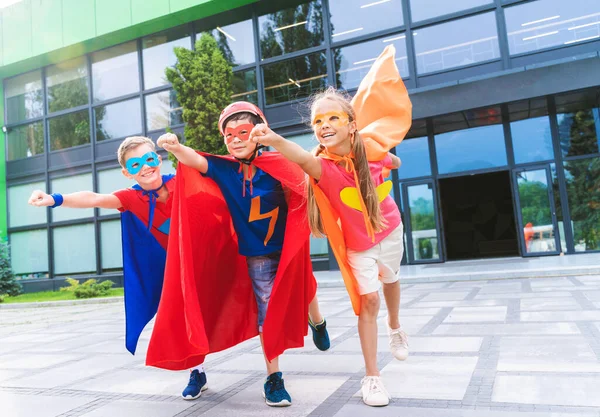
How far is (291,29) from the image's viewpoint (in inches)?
650

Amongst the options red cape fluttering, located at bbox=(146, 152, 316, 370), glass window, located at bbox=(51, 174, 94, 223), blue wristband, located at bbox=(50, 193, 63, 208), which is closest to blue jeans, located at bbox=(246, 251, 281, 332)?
red cape fluttering, located at bbox=(146, 152, 316, 370)

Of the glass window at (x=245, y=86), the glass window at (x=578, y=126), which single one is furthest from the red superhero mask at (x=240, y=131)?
the glass window at (x=245, y=86)

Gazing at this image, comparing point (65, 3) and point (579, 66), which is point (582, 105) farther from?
point (65, 3)

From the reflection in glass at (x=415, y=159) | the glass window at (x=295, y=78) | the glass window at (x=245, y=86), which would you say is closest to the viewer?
the reflection in glass at (x=415, y=159)

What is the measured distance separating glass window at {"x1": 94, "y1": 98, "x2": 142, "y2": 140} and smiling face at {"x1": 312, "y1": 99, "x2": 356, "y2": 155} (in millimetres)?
16573

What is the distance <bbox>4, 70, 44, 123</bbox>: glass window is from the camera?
20891 millimetres

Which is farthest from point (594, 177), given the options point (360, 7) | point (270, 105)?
point (270, 105)

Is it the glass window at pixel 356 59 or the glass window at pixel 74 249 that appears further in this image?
the glass window at pixel 74 249

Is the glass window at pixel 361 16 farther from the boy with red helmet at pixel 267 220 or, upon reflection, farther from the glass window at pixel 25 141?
the boy with red helmet at pixel 267 220

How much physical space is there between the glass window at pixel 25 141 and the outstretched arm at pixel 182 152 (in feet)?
65.5

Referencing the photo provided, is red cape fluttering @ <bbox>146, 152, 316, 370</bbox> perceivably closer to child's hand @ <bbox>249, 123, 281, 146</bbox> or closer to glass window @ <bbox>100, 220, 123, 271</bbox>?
child's hand @ <bbox>249, 123, 281, 146</bbox>

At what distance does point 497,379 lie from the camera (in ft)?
10.4

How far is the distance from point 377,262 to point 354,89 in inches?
506

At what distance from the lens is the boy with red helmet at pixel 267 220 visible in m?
3.27
